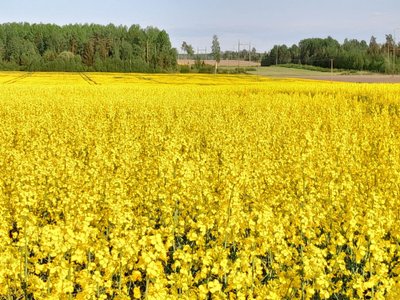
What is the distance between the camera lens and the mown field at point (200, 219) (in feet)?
14.8

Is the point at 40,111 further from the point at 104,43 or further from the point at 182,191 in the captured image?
the point at 104,43

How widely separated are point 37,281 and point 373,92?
89.5ft

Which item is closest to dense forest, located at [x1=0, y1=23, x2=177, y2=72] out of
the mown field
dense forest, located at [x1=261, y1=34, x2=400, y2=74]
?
dense forest, located at [x1=261, y1=34, x2=400, y2=74]

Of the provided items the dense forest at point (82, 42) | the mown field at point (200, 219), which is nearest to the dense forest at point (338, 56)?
the dense forest at point (82, 42)

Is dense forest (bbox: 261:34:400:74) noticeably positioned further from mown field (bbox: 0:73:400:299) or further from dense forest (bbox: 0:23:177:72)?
mown field (bbox: 0:73:400:299)

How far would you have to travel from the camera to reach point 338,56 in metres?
135

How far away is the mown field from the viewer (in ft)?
14.8

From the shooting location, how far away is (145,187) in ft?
26.2

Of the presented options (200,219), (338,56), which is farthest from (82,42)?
(200,219)

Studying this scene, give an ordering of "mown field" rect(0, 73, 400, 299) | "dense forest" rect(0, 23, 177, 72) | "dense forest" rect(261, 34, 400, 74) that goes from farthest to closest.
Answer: "dense forest" rect(0, 23, 177, 72)
"dense forest" rect(261, 34, 400, 74)
"mown field" rect(0, 73, 400, 299)

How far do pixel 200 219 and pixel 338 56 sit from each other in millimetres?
136441

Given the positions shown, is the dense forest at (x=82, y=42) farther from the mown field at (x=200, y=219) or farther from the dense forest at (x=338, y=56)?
the mown field at (x=200, y=219)

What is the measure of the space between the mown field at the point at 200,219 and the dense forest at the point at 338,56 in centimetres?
9973

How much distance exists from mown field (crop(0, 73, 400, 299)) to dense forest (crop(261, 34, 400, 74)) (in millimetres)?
99728
